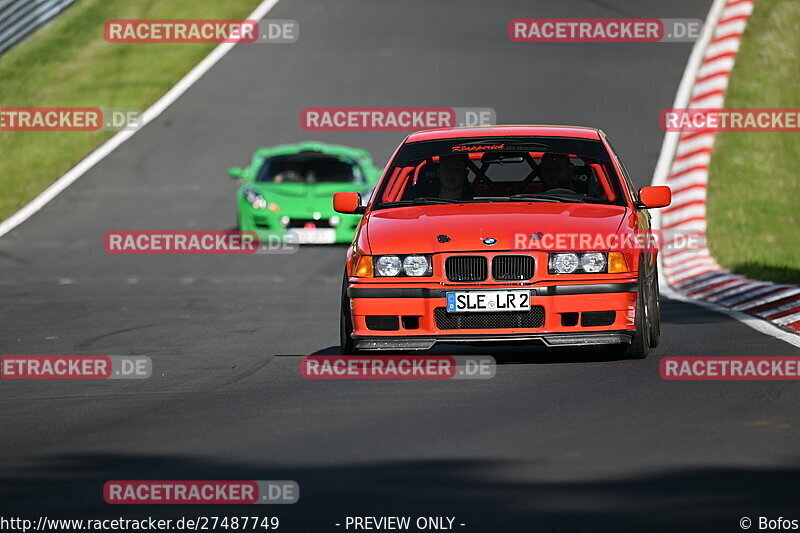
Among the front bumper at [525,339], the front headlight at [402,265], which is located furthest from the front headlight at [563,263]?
the front headlight at [402,265]

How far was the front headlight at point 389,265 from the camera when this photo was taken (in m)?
9.65

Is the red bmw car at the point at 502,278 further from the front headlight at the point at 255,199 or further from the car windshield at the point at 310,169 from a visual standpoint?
the car windshield at the point at 310,169

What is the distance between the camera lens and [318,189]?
2111cm

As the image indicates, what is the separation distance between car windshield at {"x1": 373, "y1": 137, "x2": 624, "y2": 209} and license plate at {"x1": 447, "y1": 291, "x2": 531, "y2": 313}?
1199 millimetres

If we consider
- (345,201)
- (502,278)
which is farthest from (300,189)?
(502,278)

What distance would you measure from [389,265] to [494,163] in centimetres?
167

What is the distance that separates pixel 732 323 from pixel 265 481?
6.52 metres

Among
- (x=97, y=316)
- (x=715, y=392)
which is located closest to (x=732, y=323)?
(x=715, y=392)

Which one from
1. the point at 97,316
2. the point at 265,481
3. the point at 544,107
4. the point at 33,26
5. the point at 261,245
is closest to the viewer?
the point at 265,481

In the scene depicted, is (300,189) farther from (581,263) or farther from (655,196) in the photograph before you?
(581,263)

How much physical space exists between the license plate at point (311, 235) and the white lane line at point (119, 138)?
3957mm

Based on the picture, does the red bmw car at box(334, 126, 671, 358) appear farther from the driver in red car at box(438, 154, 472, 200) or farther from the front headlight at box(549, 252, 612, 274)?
the driver in red car at box(438, 154, 472, 200)

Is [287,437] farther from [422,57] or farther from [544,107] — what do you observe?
[422,57]

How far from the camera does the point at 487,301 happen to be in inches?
372
